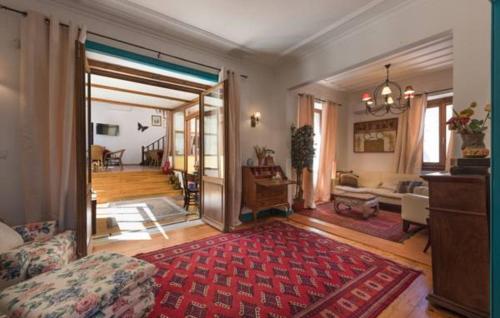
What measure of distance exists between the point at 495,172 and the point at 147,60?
3721 millimetres

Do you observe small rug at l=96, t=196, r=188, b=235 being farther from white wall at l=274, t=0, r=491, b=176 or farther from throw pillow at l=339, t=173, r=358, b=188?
throw pillow at l=339, t=173, r=358, b=188

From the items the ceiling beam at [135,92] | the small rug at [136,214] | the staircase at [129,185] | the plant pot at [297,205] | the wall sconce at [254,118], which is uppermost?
the ceiling beam at [135,92]

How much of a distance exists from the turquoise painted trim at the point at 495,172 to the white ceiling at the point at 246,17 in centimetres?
223

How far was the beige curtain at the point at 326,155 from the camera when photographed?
554 cm

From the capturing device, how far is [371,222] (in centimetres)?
391

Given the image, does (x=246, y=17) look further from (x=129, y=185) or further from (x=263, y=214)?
(x=129, y=185)

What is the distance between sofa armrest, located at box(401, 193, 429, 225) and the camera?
308 centimetres

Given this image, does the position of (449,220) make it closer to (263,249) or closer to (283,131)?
(263,249)

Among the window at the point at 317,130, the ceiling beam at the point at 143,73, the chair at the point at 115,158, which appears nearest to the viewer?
the ceiling beam at the point at 143,73

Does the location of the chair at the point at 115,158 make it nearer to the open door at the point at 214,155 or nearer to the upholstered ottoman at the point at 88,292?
the open door at the point at 214,155

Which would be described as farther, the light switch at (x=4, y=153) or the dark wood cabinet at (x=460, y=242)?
the light switch at (x=4, y=153)

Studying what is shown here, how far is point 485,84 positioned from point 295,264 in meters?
2.58

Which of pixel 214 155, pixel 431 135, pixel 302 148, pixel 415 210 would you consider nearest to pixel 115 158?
pixel 214 155

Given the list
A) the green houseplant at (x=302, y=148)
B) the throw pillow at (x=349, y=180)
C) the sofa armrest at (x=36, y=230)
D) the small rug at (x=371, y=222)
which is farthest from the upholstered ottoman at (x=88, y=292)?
the throw pillow at (x=349, y=180)
